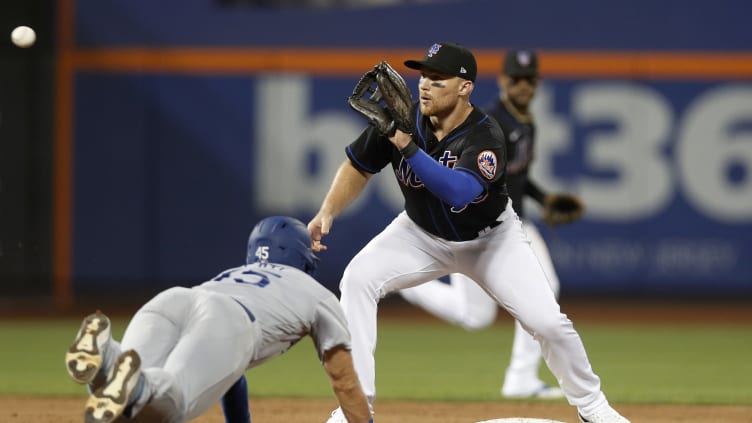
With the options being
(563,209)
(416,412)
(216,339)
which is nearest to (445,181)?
(216,339)

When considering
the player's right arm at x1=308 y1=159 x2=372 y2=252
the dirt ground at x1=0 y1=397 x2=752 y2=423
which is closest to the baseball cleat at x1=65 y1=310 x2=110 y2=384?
the player's right arm at x1=308 y1=159 x2=372 y2=252

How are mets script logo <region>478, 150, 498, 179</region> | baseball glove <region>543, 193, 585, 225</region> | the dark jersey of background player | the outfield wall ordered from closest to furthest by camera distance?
mets script logo <region>478, 150, 498, 179</region>, the dark jersey of background player, baseball glove <region>543, 193, 585, 225</region>, the outfield wall

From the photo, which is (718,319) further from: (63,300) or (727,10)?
(63,300)

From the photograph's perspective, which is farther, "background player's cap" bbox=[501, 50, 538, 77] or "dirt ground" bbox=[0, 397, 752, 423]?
"background player's cap" bbox=[501, 50, 538, 77]

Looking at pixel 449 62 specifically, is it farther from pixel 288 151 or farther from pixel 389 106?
pixel 288 151

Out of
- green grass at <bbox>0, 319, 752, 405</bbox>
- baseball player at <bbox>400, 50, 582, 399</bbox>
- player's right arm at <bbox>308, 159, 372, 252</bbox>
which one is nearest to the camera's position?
player's right arm at <bbox>308, 159, 372, 252</bbox>

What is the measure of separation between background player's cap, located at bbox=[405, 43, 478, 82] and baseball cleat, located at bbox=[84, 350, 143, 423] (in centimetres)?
224

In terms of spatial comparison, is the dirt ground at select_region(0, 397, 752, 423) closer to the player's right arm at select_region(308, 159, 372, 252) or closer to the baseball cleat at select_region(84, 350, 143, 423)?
the player's right arm at select_region(308, 159, 372, 252)

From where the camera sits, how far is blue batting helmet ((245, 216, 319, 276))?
4727 millimetres

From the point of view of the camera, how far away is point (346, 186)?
5875mm

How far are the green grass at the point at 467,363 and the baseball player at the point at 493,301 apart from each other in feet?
1.04

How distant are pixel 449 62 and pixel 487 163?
0.54 metres

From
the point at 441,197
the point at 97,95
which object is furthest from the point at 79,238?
the point at 441,197

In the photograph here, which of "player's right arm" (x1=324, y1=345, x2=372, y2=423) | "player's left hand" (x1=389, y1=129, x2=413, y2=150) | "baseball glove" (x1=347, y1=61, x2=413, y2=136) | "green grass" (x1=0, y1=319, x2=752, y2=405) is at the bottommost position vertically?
"green grass" (x1=0, y1=319, x2=752, y2=405)
